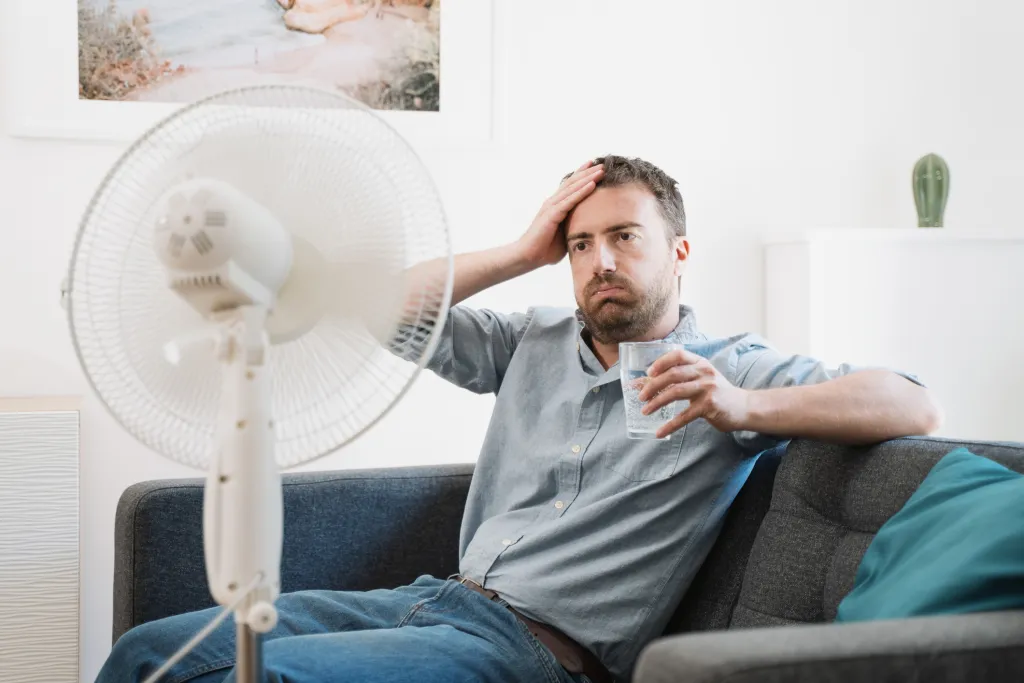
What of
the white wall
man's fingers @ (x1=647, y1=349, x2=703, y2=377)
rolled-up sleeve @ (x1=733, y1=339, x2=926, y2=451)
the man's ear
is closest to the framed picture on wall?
the white wall

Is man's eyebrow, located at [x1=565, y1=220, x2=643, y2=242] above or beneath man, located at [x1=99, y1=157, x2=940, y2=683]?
above

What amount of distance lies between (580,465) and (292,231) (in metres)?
0.86

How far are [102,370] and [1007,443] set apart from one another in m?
1.13

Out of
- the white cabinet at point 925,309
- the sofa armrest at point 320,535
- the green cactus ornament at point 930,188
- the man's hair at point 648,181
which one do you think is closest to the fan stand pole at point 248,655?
the sofa armrest at point 320,535

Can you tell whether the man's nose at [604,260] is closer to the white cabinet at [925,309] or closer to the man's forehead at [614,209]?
the man's forehead at [614,209]

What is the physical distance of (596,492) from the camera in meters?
1.76

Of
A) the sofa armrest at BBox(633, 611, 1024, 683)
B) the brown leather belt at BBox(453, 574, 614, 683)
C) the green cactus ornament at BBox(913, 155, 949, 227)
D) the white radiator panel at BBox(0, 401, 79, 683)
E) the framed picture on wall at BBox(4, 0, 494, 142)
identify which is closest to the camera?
the sofa armrest at BBox(633, 611, 1024, 683)

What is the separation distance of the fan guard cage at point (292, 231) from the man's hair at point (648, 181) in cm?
89

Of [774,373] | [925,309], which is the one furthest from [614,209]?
[925,309]

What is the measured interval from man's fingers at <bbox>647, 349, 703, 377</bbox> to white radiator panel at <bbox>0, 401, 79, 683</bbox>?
132cm

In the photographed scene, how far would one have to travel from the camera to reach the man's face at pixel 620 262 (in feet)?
6.10

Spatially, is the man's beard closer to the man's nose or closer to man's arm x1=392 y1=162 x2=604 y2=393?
Result: the man's nose

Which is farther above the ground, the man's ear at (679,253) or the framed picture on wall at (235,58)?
the framed picture on wall at (235,58)

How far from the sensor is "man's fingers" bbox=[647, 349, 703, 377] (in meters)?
1.50
